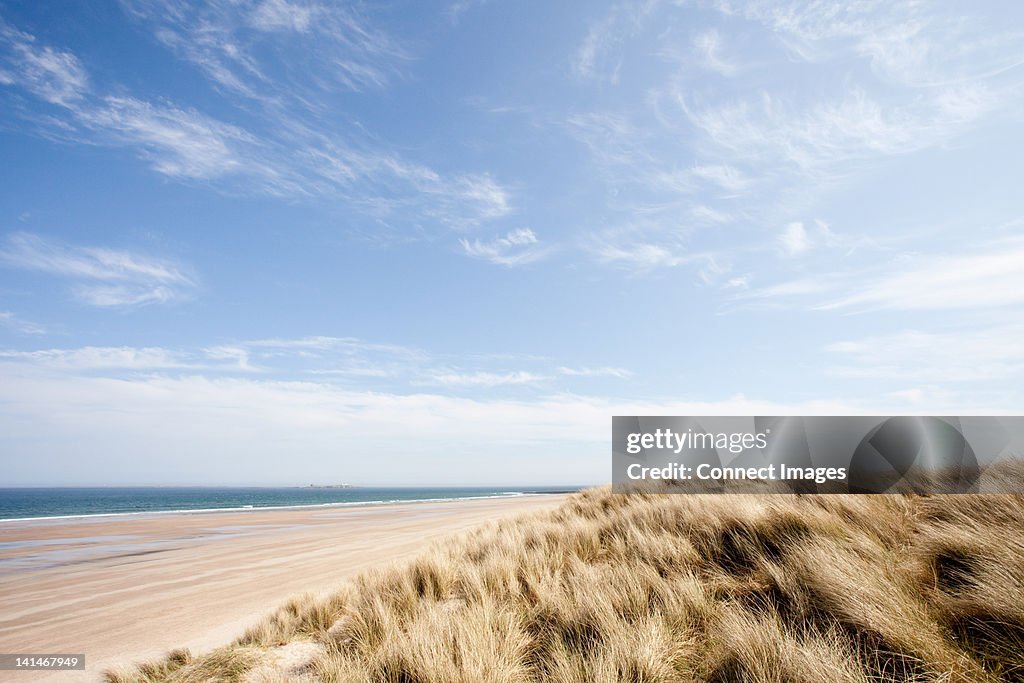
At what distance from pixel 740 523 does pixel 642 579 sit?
7.06ft

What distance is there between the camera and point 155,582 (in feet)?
34.6

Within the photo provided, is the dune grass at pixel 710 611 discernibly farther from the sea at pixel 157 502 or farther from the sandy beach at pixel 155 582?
the sea at pixel 157 502

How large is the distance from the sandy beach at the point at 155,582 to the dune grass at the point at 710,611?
1962 mm

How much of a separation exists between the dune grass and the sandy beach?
1.96m

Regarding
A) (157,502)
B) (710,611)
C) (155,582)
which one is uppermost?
(710,611)
